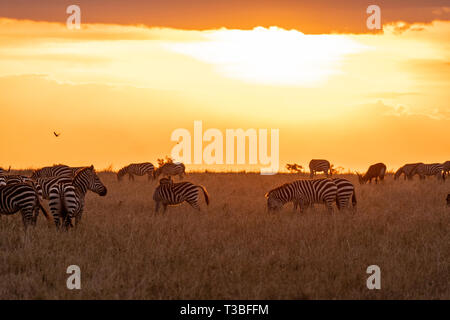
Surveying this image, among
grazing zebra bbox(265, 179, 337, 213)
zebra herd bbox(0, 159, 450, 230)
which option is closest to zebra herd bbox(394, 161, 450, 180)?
zebra herd bbox(0, 159, 450, 230)

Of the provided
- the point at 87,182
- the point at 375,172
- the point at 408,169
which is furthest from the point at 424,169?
the point at 87,182

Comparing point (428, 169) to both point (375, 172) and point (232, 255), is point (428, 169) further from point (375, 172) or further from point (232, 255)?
point (232, 255)

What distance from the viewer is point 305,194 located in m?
19.5

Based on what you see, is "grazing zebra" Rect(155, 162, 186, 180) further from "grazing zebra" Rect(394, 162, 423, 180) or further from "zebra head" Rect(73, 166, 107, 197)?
"zebra head" Rect(73, 166, 107, 197)

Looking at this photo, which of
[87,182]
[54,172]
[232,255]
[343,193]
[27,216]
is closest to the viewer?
[232,255]

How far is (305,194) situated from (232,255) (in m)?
7.73

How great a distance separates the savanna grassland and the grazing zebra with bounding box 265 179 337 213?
0.46 m

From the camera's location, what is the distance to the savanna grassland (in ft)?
32.6

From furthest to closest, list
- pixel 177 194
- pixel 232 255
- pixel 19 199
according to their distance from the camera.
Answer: pixel 177 194, pixel 19 199, pixel 232 255

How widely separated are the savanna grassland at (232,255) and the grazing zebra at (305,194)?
0.46 m

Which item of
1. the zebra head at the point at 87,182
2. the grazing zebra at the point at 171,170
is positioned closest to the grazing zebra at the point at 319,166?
the grazing zebra at the point at 171,170

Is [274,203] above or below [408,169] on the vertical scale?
below

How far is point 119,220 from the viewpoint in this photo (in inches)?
685

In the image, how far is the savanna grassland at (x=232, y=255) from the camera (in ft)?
32.6
